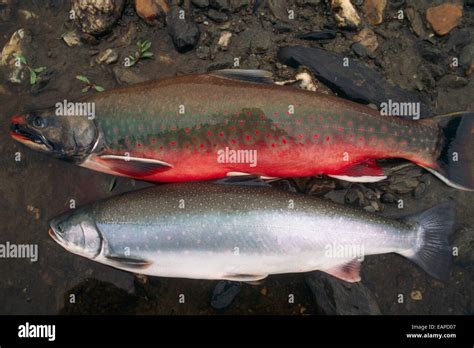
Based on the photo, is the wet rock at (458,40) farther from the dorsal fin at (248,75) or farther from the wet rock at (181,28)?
the wet rock at (181,28)

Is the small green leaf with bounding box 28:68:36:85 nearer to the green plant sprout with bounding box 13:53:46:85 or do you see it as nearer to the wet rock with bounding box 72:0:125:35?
the green plant sprout with bounding box 13:53:46:85

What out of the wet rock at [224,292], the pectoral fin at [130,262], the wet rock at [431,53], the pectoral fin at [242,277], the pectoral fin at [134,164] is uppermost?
the wet rock at [431,53]

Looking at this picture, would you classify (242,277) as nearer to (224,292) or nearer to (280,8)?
(224,292)

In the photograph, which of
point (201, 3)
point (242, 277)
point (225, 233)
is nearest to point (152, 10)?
point (201, 3)

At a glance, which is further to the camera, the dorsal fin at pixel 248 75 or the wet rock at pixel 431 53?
the wet rock at pixel 431 53

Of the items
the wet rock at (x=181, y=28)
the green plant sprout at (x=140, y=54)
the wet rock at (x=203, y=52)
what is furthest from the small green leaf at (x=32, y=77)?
the wet rock at (x=203, y=52)

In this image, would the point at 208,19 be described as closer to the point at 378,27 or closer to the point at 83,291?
the point at 378,27

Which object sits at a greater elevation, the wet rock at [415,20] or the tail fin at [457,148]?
the wet rock at [415,20]
